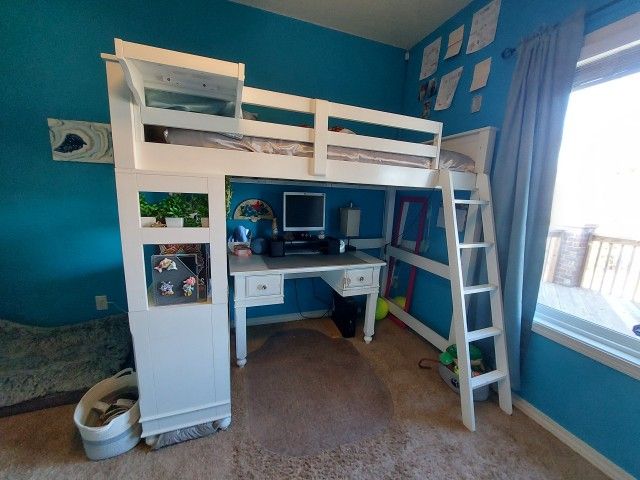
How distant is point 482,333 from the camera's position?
61.7 inches

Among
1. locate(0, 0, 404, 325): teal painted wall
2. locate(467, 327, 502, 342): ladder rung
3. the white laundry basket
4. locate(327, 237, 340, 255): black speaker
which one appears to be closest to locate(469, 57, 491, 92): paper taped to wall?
locate(0, 0, 404, 325): teal painted wall

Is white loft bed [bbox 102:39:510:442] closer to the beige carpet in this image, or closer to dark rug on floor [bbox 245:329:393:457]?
the beige carpet

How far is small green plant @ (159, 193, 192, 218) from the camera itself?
1.22 m

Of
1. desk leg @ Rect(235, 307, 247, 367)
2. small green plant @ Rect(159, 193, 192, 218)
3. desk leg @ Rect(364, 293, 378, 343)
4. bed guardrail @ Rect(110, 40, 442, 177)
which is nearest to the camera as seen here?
bed guardrail @ Rect(110, 40, 442, 177)

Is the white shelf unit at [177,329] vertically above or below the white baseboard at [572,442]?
above

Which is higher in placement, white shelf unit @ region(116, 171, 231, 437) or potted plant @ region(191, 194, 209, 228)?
potted plant @ region(191, 194, 209, 228)

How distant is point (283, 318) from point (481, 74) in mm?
2650

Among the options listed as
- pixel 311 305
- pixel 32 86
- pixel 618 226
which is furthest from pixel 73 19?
pixel 618 226

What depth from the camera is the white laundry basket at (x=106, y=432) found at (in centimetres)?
115

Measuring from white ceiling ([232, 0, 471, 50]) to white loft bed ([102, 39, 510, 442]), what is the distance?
1.24 metres

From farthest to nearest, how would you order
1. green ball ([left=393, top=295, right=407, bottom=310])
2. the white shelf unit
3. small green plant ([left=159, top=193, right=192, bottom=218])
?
green ball ([left=393, top=295, right=407, bottom=310])
small green plant ([left=159, top=193, right=192, bottom=218])
the white shelf unit

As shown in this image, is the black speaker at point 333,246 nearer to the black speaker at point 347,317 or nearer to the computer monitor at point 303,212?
the computer monitor at point 303,212

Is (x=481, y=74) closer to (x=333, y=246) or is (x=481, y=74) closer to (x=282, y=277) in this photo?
(x=333, y=246)

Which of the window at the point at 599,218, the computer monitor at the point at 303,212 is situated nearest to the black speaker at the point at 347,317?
the computer monitor at the point at 303,212
